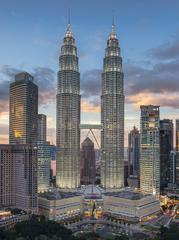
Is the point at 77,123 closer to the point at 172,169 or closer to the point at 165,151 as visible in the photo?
the point at 165,151

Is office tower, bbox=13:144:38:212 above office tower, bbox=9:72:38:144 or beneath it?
beneath

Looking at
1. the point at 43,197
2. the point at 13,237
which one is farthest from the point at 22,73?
the point at 13,237

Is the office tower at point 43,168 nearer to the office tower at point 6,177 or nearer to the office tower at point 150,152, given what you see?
the office tower at point 6,177

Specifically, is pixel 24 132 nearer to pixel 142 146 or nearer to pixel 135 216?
pixel 142 146

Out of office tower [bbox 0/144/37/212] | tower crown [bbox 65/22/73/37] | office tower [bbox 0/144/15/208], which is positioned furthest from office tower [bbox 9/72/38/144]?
tower crown [bbox 65/22/73/37]

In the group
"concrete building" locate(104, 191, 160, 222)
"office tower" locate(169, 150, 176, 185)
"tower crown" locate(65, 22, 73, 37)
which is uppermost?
"tower crown" locate(65, 22, 73, 37)

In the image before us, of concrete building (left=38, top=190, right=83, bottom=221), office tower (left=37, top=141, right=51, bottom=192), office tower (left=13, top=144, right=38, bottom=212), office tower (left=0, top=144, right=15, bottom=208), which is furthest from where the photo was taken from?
office tower (left=37, top=141, right=51, bottom=192)

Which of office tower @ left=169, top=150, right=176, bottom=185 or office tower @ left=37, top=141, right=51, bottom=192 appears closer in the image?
office tower @ left=37, top=141, right=51, bottom=192

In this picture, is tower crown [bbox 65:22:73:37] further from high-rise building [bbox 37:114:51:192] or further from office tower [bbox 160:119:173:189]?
office tower [bbox 160:119:173:189]
